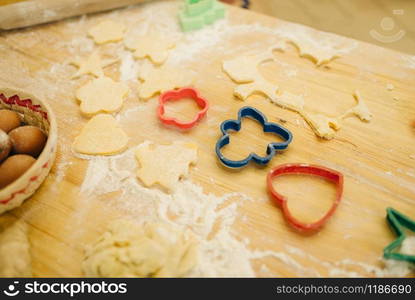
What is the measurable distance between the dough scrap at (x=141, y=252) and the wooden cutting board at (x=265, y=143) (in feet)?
0.20

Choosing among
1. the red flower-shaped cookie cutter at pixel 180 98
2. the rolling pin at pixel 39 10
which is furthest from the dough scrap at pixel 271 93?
the rolling pin at pixel 39 10

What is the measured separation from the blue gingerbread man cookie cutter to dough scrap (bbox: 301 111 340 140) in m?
0.09

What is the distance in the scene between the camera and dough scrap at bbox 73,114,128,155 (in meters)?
1.06

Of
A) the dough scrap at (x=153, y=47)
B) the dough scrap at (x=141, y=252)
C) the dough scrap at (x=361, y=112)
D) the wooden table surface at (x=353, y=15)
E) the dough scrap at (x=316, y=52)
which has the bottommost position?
the dough scrap at (x=141, y=252)

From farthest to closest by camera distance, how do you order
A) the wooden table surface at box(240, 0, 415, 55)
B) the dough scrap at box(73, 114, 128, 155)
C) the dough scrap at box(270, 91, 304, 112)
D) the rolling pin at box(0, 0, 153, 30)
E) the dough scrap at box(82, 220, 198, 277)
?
the wooden table surface at box(240, 0, 415, 55) → the rolling pin at box(0, 0, 153, 30) → the dough scrap at box(270, 91, 304, 112) → the dough scrap at box(73, 114, 128, 155) → the dough scrap at box(82, 220, 198, 277)

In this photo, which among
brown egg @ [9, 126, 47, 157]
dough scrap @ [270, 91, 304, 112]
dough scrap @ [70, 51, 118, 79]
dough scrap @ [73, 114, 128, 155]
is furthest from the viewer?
dough scrap @ [70, 51, 118, 79]

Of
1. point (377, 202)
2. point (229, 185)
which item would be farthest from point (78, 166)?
point (377, 202)

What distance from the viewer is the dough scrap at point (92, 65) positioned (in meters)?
1.28

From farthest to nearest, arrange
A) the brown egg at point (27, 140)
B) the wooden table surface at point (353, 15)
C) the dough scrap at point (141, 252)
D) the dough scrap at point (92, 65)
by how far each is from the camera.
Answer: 1. the wooden table surface at point (353, 15)
2. the dough scrap at point (92, 65)
3. the brown egg at point (27, 140)
4. the dough scrap at point (141, 252)

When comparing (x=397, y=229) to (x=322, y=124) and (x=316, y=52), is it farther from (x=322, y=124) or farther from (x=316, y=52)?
(x=316, y=52)

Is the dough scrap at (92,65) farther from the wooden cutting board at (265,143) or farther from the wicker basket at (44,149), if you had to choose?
the wicker basket at (44,149)

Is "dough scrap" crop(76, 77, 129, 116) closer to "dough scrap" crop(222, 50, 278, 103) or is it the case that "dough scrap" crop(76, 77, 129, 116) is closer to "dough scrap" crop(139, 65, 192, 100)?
"dough scrap" crop(139, 65, 192, 100)

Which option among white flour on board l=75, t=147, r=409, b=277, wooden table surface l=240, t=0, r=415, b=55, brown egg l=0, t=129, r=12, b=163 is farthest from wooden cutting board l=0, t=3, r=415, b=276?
wooden table surface l=240, t=0, r=415, b=55

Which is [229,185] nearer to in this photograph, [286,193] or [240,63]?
[286,193]
